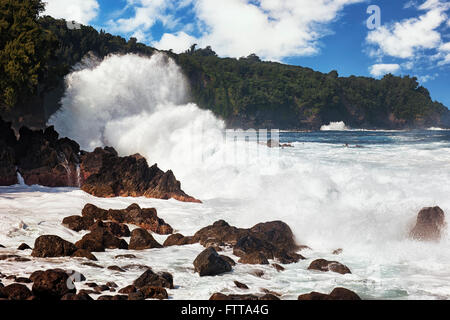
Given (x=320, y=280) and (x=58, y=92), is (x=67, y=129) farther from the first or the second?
(x=320, y=280)

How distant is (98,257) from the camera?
364 inches

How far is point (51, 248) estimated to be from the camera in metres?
8.84

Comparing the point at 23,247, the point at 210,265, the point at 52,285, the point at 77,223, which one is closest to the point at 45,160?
the point at 77,223

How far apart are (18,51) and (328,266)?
1914cm

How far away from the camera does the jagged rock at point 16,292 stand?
623 cm

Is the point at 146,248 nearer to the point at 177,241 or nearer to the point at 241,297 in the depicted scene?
the point at 177,241

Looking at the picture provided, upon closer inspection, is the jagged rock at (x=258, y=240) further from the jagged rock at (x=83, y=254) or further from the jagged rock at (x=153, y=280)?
the jagged rock at (x=83, y=254)

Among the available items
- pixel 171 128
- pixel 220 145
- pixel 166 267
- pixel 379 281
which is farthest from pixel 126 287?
pixel 171 128

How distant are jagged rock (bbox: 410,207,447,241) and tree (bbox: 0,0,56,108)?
19025mm

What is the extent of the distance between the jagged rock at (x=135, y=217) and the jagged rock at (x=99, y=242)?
2.31 m

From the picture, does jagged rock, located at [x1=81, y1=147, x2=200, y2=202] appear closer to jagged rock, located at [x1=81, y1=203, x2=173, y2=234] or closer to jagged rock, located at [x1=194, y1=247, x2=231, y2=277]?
jagged rock, located at [x1=81, y1=203, x2=173, y2=234]

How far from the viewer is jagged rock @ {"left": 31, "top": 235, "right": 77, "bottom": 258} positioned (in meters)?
8.73

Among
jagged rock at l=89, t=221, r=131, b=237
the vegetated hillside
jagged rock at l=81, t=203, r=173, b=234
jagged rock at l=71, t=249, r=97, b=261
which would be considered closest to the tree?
jagged rock at l=81, t=203, r=173, b=234
